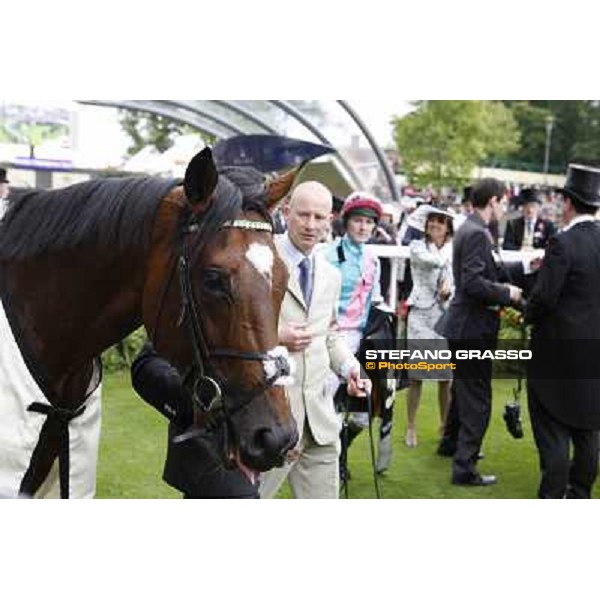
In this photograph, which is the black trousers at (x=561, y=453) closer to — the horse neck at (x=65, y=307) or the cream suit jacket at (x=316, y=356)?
the cream suit jacket at (x=316, y=356)

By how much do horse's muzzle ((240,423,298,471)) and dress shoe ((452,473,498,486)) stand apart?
329 centimetres

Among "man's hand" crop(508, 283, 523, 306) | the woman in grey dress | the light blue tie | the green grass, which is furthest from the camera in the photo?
the woman in grey dress

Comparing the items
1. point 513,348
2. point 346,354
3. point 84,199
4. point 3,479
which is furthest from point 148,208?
point 513,348

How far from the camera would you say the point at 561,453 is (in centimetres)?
458

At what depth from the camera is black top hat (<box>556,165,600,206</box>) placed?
4434 millimetres

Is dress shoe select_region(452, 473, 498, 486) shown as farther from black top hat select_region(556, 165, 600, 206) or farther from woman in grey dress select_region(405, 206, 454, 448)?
black top hat select_region(556, 165, 600, 206)

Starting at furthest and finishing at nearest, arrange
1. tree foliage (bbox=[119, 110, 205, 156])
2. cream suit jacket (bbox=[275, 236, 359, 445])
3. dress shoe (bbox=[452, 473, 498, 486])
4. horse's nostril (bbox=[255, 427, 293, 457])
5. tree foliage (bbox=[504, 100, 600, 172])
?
1. tree foliage (bbox=[504, 100, 600, 172])
2. tree foliage (bbox=[119, 110, 205, 156])
3. dress shoe (bbox=[452, 473, 498, 486])
4. cream suit jacket (bbox=[275, 236, 359, 445])
5. horse's nostril (bbox=[255, 427, 293, 457])

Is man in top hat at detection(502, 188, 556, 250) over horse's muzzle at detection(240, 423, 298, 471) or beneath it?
beneath

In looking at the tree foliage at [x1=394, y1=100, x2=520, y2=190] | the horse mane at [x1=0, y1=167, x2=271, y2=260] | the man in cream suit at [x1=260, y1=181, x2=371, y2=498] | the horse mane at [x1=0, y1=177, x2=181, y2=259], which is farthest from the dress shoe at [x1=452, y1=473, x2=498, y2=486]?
the tree foliage at [x1=394, y1=100, x2=520, y2=190]

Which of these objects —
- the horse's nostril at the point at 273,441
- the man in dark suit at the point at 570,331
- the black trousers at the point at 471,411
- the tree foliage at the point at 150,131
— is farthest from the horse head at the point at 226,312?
the tree foliage at the point at 150,131

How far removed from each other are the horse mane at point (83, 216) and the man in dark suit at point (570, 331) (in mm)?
2810

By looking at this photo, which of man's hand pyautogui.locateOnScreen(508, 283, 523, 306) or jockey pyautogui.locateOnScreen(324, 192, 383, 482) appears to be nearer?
jockey pyautogui.locateOnScreen(324, 192, 383, 482)

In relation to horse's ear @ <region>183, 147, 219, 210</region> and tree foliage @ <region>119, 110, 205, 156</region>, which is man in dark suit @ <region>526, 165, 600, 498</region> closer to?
horse's ear @ <region>183, 147, 219, 210</region>

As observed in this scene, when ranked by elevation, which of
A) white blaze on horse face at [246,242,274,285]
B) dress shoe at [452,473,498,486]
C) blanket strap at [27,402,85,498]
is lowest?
dress shoe at [452,473,498,486]
